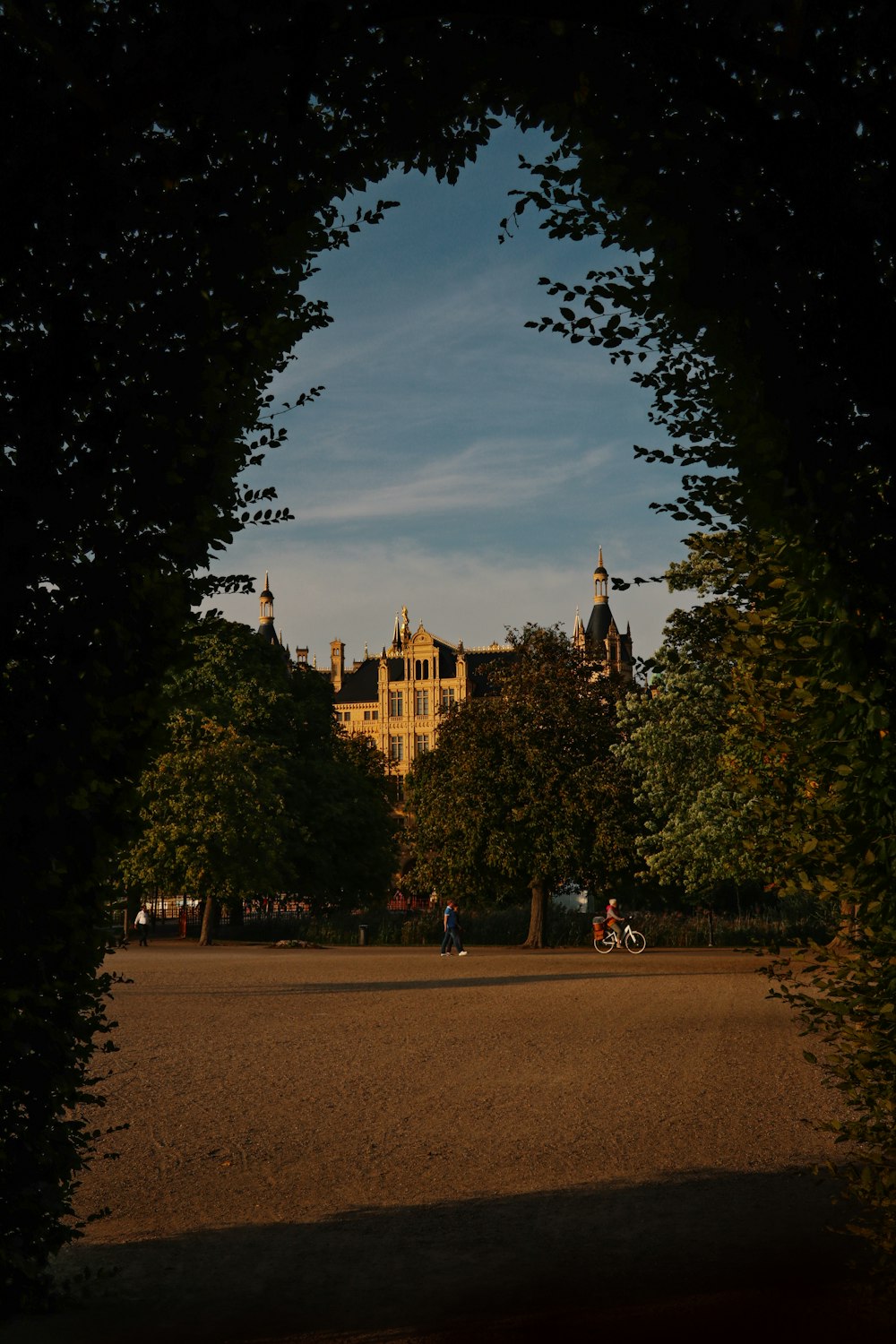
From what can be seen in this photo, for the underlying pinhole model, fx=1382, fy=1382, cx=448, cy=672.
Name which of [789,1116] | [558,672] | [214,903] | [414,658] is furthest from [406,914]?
[414,658]

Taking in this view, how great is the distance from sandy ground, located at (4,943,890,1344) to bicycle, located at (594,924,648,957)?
23.2 metres

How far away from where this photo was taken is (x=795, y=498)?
653 cm

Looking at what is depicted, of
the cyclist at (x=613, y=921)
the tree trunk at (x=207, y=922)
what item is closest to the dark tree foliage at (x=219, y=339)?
the cyclist at (x=613, y=921)

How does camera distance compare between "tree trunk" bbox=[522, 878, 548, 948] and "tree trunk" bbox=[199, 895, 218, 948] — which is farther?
"tree trunk" bbox=[199, 895, 218, 948]

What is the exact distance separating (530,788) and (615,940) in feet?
20.9

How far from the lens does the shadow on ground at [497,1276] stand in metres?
6.80

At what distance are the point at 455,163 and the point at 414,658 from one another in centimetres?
12549

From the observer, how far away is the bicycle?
45.4 meters

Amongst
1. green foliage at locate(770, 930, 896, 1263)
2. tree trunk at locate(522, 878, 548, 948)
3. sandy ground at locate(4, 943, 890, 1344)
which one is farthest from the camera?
tree trunk at locate(522, 878, 548, 948)

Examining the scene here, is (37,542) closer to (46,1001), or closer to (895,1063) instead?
(46,1001)

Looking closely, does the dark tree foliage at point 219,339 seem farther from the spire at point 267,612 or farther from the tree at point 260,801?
the spire at point 267,612

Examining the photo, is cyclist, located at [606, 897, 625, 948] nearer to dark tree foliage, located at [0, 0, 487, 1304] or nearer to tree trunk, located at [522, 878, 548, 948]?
tree trunk, located at [522, 878, 548, 948]

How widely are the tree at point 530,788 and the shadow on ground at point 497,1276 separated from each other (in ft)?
125

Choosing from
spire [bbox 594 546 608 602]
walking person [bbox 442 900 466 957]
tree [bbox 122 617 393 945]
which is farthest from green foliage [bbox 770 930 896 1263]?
spire [bbox 594 546 608 602]
